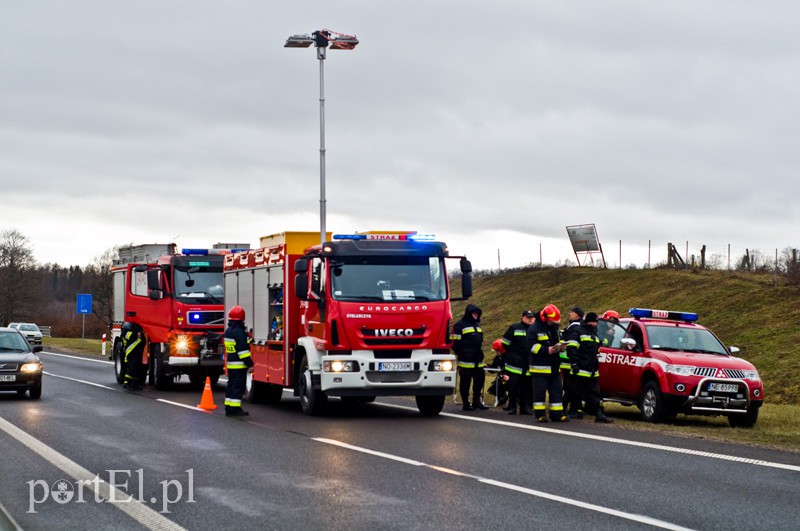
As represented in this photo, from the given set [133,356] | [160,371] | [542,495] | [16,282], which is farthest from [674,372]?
[16,282]

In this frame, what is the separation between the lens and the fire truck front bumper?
17891 mm

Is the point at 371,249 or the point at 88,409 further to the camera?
the point at 88,409

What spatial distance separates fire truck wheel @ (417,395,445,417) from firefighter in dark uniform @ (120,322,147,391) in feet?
33.4

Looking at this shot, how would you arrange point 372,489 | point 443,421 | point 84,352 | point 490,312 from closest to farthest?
point 372,489 → point 443,421 → point 490,312 → point 84,352

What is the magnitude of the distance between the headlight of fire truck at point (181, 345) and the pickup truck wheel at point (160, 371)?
0.57 m

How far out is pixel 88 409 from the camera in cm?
2019

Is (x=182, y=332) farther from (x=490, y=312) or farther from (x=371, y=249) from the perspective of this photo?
(x=490, y=312)

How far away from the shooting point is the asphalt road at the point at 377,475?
29.3 feet

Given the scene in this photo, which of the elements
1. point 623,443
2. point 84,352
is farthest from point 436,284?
point 84,352

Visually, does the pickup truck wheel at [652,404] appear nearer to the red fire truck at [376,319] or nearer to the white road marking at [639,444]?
the white road marking at [639,444]

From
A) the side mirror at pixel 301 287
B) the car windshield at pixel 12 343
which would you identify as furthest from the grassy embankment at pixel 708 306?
the car windshield at pixel 12 343

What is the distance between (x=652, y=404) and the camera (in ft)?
59.4

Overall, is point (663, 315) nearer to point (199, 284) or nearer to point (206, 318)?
point (206, 318)

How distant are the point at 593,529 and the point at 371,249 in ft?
34.2
